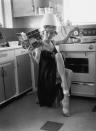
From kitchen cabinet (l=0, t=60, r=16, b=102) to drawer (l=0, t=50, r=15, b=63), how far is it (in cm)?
7

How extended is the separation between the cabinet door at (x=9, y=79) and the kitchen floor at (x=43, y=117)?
0.19 meters

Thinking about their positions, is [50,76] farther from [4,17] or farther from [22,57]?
[4,17]

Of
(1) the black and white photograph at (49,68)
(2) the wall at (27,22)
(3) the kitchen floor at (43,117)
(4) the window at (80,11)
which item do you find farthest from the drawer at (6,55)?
(4) the window at (80,11)

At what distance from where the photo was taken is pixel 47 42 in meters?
3.01

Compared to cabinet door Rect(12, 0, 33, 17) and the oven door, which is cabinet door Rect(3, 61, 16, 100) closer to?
the oven door

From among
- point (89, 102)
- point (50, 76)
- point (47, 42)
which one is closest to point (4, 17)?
point (47, 42)

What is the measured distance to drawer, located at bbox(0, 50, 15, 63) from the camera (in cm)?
315

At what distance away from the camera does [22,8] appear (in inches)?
166

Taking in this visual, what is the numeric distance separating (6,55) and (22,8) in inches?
54.8

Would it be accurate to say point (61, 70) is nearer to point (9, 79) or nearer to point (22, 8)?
point (9, 79)

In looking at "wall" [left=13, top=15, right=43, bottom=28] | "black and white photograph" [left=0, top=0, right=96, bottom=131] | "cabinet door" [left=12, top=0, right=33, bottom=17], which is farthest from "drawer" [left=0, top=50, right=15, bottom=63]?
"wall" [left=13, top=15, right=43, bottom=28]

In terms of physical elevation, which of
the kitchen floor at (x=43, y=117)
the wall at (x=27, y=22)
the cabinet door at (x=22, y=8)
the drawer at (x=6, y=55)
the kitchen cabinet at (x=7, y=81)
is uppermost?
the cabinet door at (x=22, y=8)

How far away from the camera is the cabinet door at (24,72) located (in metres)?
3.62

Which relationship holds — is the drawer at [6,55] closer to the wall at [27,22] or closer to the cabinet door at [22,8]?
the cabinet door at [22,8]
